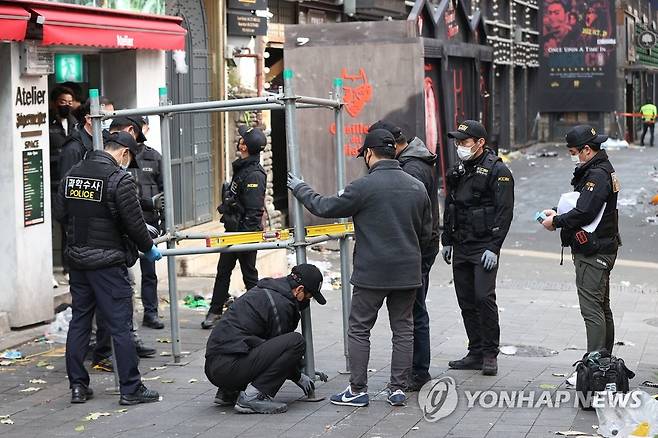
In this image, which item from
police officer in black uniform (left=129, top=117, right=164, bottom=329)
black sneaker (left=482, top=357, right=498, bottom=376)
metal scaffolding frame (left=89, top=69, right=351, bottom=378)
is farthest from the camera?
police officer in black uniform (left=129, top=117, right=164, bottom=329)

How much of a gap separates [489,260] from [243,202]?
2952 millimetres

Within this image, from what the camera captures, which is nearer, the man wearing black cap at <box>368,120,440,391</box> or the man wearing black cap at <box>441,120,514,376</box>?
the man wearing black cap at <box>368,120,440,391</box>

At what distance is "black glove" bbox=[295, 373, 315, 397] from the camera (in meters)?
7.95

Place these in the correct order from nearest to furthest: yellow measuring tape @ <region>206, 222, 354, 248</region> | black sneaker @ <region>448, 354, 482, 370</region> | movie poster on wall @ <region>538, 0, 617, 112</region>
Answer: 1. yellow measuring tape @ <region>206, 222, 354, 248</region>
2. black sneaker @ <region>448, 354, 482, 370</region>
3. movie poster on wall @ <region>538, 0, 617, 112</region>

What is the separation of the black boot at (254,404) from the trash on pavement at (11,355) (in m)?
2.70

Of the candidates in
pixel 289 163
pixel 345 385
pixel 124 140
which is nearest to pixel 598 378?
pixel 345 385

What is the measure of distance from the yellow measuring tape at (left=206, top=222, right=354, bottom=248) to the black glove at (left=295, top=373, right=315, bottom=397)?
1.04 meters

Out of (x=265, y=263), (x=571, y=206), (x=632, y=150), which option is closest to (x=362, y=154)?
(x=571, y=206)

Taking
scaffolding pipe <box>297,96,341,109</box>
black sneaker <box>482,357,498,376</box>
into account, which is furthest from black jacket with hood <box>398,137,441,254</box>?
black sneaker <box>482,357,498,376</box>

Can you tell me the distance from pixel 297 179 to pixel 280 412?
57.7 inches

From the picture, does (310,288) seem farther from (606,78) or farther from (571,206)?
(606,78)

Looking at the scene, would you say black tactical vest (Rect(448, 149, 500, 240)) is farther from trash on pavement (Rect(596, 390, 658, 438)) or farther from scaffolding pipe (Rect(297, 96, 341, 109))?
trash on pavement (Rect(596, 390, 658, 438))

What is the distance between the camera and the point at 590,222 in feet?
26.8

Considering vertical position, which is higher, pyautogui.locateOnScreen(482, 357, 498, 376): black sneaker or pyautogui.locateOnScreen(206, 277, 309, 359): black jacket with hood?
pyautogui.locateOnScreen(206, 277, 309, 359): black jacket with hood
